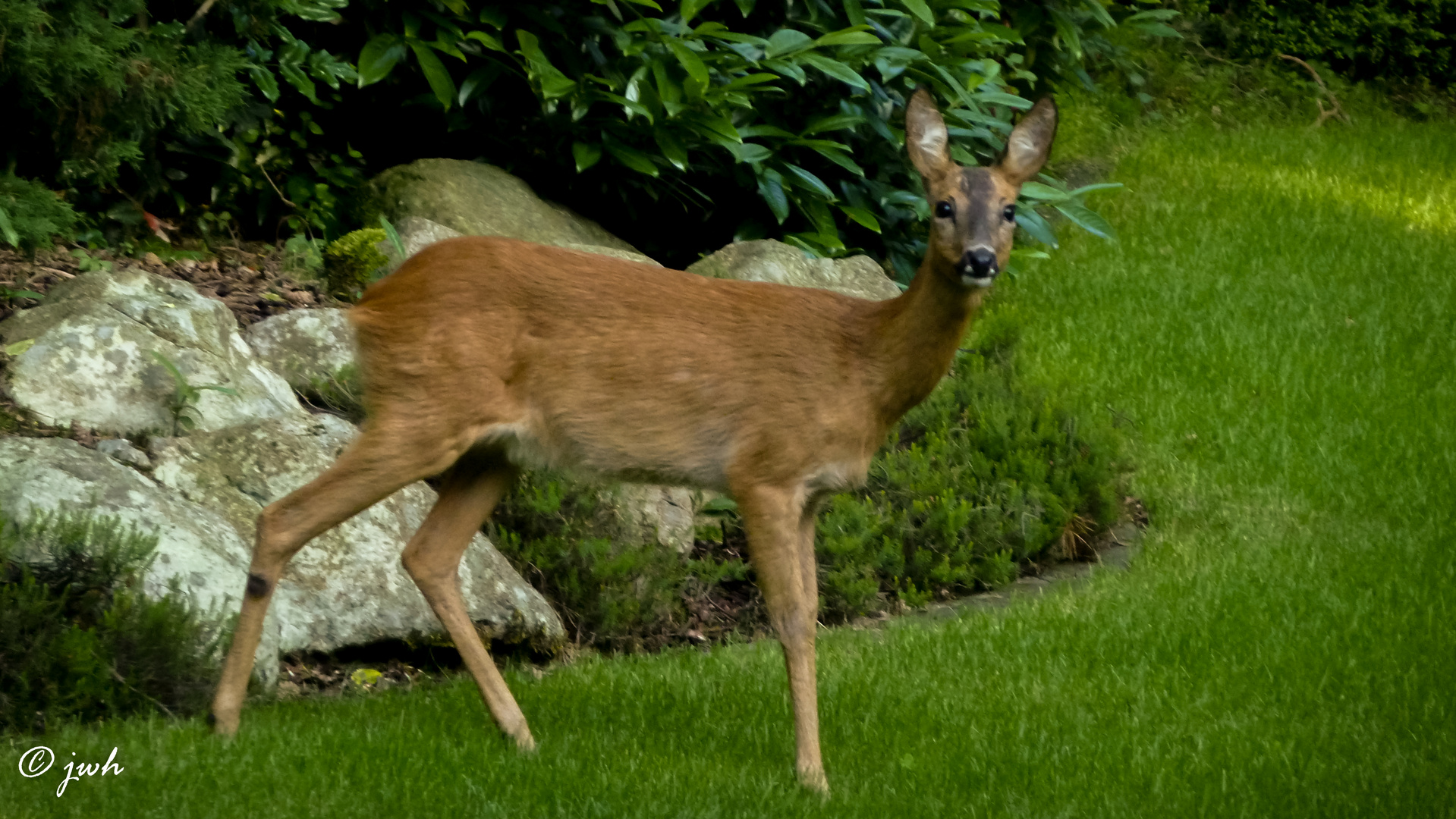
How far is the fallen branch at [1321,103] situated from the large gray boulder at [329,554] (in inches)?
397

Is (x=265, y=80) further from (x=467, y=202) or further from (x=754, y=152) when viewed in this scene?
(x=754, y=152)

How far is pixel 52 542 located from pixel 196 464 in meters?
0.88

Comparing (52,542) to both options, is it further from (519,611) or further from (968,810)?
(968,810)

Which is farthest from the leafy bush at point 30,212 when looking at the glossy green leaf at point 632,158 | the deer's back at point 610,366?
the glossy green leaf at point 632,158

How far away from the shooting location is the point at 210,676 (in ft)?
15.9

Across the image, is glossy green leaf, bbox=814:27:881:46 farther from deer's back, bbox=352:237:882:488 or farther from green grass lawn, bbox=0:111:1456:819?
deer's back, bbox=352:237:882:488

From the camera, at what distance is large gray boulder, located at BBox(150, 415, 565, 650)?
5.48 metres

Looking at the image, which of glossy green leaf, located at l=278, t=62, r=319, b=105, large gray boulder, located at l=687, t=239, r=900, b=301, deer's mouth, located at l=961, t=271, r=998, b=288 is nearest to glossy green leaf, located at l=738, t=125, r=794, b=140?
large gray boulder, located at l=687, t=239, r=900, b=301

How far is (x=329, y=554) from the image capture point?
5.60m

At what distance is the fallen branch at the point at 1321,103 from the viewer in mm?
13828

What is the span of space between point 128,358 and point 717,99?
3.12 m

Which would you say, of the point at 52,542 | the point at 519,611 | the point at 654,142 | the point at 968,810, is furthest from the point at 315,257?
the point at 968,810

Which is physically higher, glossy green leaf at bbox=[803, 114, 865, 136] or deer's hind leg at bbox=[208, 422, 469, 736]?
deer's hind leg at bbox=[208, 422, 469, 736]

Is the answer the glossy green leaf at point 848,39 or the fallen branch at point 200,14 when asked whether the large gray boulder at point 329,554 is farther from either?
the glossy green leaf at point 848,39
